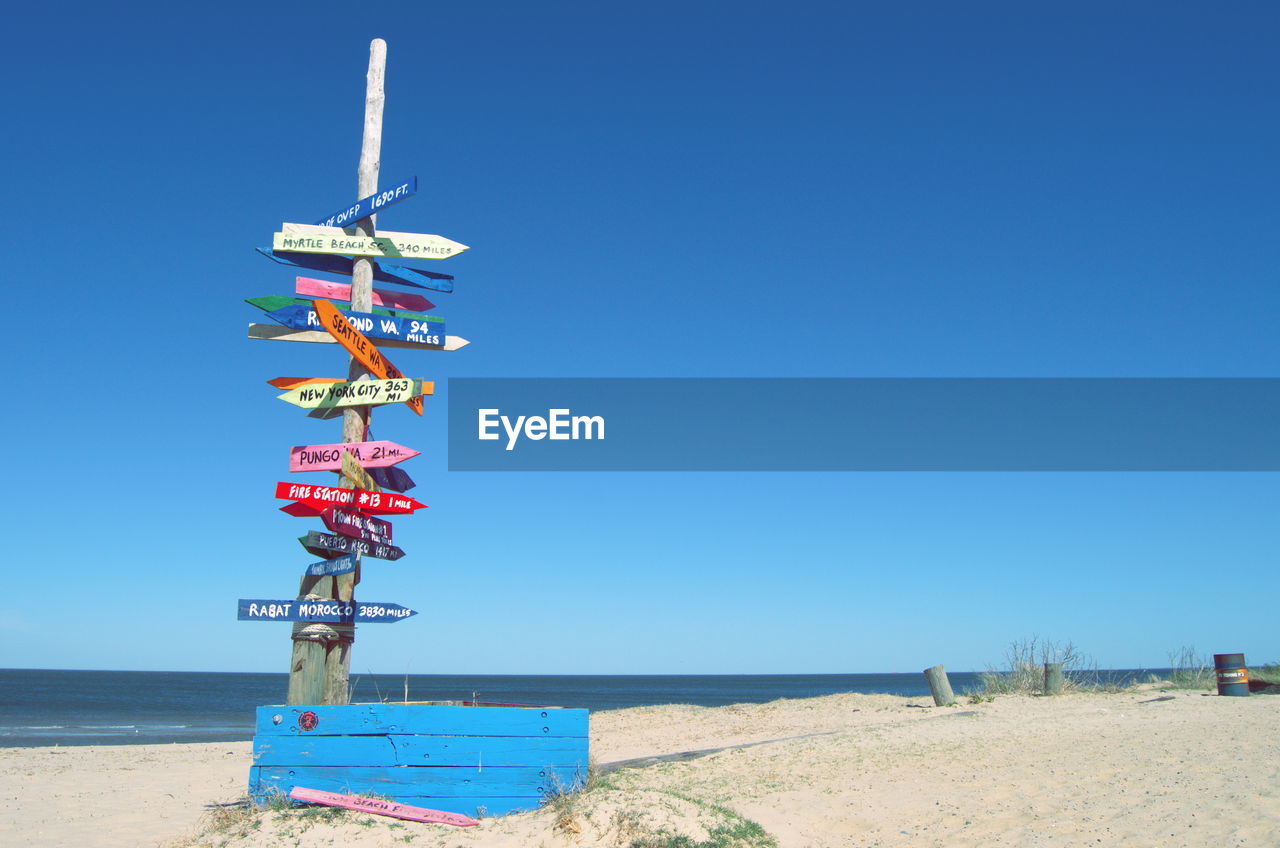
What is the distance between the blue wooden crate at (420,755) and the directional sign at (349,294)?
138 inches

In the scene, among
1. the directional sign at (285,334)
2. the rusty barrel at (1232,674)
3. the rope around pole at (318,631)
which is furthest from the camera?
the rusty barrel at (1232,674)

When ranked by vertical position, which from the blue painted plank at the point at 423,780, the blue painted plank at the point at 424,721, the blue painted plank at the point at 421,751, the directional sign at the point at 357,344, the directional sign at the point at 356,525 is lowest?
the blue painted plank at the point at 423,780

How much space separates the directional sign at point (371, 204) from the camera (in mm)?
7953

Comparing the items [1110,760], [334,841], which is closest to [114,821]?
[334,841]

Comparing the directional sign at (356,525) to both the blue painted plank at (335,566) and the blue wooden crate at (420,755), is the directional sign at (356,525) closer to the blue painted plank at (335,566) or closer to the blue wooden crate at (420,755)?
the blue painted plank at (335,566)

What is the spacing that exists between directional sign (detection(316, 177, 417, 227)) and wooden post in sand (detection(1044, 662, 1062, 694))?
15237mm

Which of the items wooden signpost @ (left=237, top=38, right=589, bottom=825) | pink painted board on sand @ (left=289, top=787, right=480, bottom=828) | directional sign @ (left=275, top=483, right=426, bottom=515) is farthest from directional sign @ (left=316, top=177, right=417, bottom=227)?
pink painted board on sand @ (left=289, top=787, right=480, bottom=828)

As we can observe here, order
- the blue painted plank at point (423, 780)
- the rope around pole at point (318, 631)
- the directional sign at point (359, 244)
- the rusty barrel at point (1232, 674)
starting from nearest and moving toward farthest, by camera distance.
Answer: the blue painted plank at point (423, 780)
the rope around pole at point (318, 631)
the directional sign at point (359, 244)
the rusty barrel at point (1232, 674)

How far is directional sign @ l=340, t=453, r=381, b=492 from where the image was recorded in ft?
25.5

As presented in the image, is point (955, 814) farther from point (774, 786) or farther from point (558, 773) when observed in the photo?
point (558, 773)

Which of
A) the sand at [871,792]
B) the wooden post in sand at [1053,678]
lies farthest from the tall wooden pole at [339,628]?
the wooden post in sand at [1053,678]

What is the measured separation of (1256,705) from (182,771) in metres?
16.4

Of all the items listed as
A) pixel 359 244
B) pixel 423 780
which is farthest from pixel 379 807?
pixel 359 244

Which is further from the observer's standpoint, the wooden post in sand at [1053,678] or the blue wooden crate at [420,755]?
the wooden post in sand at [1053,678]
